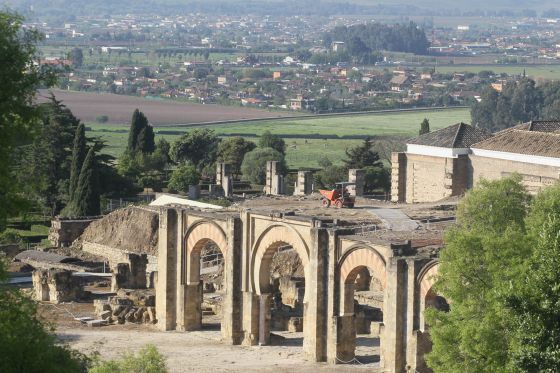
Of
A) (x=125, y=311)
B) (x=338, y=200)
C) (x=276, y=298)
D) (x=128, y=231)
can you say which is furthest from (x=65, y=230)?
(x=276, y=298)

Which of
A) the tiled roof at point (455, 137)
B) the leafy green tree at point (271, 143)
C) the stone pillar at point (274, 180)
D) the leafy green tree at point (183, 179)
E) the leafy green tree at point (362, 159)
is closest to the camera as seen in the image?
the tiled roof at point (455, 137)

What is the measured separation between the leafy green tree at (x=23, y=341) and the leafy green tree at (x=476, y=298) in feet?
25.1

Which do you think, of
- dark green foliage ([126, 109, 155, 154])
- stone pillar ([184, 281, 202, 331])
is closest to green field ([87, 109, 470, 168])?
dark green foliage ([126, 109, 155, 154])

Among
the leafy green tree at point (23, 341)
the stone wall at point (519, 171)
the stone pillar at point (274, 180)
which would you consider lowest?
the stone pillar at point (274, 180)

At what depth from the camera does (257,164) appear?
67.4 m

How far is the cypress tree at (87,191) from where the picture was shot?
177ft

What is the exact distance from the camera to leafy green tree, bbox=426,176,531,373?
23.4 m

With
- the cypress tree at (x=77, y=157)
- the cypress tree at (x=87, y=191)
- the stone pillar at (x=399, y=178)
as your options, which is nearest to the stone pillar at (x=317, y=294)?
the stone pillar at (x=399, y=178)

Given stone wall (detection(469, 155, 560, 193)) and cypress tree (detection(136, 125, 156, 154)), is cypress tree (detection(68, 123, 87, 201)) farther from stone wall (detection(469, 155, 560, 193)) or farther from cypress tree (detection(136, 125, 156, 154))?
stone wall (detection(469, 155, 560, 193))

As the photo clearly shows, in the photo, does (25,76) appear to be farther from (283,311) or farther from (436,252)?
(283,311)

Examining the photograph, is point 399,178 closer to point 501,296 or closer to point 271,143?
point 271,143

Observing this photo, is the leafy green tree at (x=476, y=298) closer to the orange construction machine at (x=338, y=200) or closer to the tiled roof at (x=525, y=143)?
the orange construction machine at (x=338, y=200)

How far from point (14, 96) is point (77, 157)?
39260 mm

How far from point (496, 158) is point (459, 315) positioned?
21996 mm
